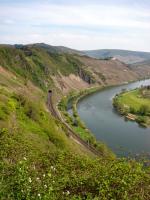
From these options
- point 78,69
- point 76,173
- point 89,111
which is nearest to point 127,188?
point 76,173

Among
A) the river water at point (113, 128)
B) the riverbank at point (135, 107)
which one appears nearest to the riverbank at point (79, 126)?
the river water at point (113, 128)

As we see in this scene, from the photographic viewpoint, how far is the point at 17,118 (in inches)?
1825

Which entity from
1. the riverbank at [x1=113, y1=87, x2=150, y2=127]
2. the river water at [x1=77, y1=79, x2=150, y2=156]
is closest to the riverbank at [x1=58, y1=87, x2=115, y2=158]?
the river water at [x1=77, y1=79, x2=150, y2=156]

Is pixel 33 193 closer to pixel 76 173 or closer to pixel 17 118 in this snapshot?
pixel 76 173

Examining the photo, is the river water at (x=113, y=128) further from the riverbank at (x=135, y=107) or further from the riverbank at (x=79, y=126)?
the riverbank at (x=79, y=126)

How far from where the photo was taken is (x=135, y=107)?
10281 cm

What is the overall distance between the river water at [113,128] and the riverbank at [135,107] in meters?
1.97

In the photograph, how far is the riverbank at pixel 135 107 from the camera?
285 ft

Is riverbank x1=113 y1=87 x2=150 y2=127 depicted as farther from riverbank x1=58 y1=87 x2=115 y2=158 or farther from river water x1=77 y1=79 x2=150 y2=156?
riverbank x1=58 y1=87 x2=115 y2=158

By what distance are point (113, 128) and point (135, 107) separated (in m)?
27.7

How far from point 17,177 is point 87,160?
5081 millimetres

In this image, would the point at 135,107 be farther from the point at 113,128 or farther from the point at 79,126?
the point at 79,126

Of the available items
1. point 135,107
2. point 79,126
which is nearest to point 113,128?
point 79,126

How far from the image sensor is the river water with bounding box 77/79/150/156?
6124 centimetres
